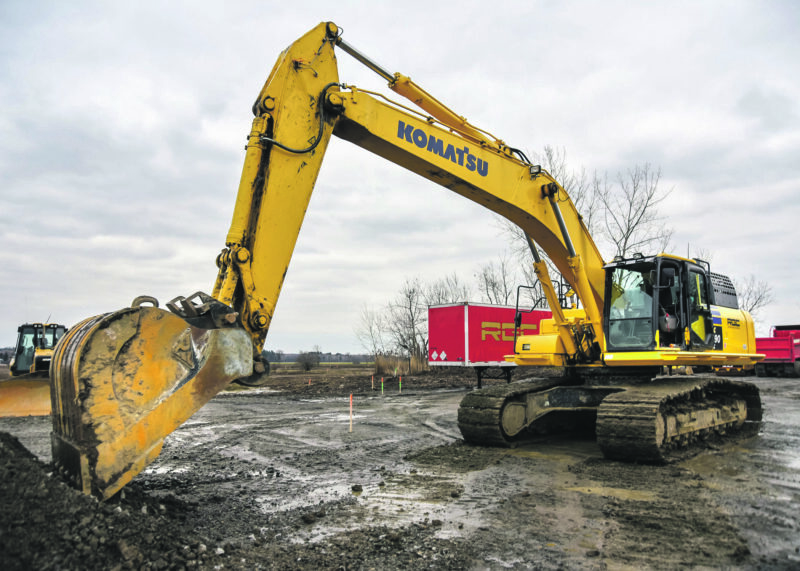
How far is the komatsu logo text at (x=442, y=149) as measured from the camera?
265 inches

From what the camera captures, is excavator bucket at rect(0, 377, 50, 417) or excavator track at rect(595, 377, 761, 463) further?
excavator track at rect(595, 377, 761, 463)

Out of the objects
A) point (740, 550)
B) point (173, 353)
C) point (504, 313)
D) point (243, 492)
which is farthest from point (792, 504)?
point (504, 313)

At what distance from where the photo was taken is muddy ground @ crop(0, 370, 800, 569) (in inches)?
145

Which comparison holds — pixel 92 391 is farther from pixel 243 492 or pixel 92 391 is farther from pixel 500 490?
pixel 500 490

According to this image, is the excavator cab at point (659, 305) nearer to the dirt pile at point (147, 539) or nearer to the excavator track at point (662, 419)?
the excavator track at point (662, 419)

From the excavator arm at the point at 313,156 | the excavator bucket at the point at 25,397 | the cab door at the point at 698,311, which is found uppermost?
the excavator arm at the point at 313,156

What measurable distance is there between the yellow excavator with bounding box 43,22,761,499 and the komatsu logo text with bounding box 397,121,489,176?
2cm

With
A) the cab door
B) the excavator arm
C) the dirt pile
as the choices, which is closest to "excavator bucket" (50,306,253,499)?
the dirt pile

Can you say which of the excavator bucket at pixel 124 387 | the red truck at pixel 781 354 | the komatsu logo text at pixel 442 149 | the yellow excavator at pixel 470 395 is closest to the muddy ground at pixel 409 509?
the excavator bucket at pixel 124 387

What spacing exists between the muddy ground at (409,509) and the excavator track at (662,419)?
307mm

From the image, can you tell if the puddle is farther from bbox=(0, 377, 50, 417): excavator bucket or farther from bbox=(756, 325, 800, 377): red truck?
bbox=(756, 325, 800, 377): red truck

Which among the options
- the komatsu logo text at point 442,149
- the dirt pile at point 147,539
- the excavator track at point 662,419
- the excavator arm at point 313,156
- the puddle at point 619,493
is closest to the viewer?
the dirt pile at point 147,539

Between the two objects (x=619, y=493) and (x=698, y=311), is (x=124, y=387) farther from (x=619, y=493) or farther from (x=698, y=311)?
(x=698, y=311)

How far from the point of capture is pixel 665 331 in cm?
809
